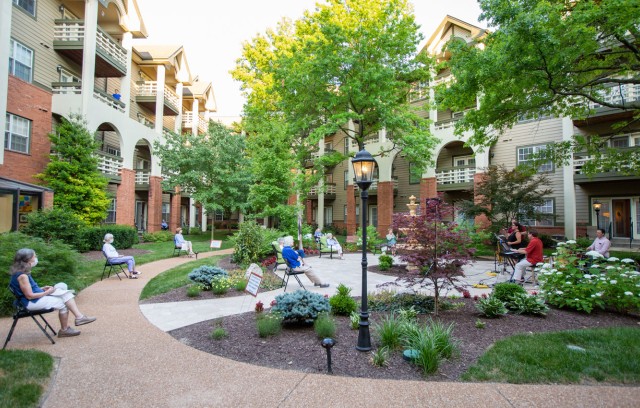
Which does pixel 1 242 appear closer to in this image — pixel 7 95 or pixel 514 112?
pixel 7 95

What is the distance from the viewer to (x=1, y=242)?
6.97 meters

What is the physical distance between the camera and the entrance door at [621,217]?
18.0 m

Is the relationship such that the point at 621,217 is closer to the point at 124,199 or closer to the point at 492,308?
the point at 492,308

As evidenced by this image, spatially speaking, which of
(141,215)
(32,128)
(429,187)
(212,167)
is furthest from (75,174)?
(429,187)

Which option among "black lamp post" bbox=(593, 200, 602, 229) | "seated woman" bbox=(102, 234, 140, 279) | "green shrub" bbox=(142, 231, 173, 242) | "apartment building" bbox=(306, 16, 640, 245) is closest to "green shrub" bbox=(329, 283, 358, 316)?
"seated woman" bbox=(102, 234, 140, 279)

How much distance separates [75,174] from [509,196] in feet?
66.2

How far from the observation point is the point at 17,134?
1444 centimetres

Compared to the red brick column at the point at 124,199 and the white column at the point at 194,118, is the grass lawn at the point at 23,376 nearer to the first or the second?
the red brick column at the point at 124,199

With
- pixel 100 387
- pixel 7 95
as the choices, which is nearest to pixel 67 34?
pixel 7 95

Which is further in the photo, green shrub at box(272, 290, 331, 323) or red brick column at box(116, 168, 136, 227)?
red brick column at box(116, 168, 136, 227)

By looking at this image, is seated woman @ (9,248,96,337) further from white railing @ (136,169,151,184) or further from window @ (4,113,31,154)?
white railing @ (136,169,151,184)

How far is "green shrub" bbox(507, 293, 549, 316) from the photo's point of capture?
6.48 meters

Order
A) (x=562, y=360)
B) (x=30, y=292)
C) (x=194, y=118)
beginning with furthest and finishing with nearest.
→ (x=194, y=118) → (x=30, y=292) → (x=562, y=360)

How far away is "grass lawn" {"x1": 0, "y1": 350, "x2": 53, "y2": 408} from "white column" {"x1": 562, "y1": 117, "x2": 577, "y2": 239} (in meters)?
21.1
